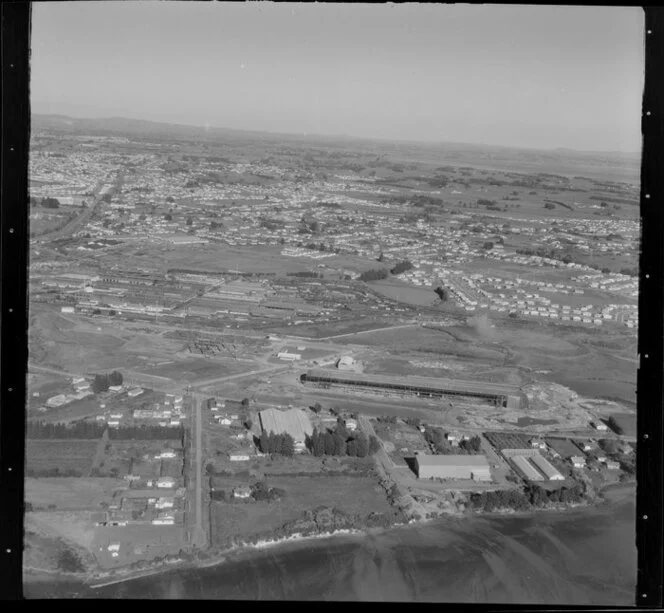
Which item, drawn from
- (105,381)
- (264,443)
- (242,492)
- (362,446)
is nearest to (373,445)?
(362,446)

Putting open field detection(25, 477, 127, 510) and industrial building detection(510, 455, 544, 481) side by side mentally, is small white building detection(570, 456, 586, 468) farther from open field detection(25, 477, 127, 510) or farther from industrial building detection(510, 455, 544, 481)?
open field detection(25, 477, 127, 510)

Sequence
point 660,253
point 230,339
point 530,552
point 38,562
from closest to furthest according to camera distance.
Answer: point 660,253 → point 38,562 → point 530,552 → point 230,339

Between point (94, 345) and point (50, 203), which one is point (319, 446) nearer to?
point (94, 345)

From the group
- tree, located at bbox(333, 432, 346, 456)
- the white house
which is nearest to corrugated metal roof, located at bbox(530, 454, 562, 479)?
tree, located at bbox(333, 432, 346, 456)

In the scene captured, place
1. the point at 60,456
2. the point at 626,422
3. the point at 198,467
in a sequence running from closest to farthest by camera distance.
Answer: the point at 626,422, the point at 60,456, the point at 198,467

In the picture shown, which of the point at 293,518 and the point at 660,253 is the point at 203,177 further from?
the point at 660,253

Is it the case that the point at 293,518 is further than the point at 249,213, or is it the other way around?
the point at 249,213

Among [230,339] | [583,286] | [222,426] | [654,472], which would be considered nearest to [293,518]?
[222,426]

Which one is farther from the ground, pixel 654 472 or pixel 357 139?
pixel 357 139
